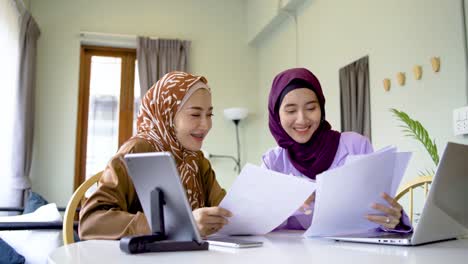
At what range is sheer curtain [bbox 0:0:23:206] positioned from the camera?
3.50 meters

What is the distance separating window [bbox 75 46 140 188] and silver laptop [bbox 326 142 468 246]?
4012mm

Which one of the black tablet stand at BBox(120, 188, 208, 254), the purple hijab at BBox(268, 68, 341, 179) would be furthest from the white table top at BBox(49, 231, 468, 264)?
the purple hijab at BBox(268, 68, 341, 179)

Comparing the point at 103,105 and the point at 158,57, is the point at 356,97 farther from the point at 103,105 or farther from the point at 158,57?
the point at 103,105

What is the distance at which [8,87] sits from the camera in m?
3.68

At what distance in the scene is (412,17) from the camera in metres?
2.44

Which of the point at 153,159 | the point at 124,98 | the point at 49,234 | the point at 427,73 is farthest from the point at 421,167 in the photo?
the point at 124,98

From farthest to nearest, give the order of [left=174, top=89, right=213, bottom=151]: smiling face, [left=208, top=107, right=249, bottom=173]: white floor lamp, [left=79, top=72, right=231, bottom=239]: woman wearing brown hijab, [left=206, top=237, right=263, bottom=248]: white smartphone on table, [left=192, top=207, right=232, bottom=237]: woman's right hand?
[left=208, top=107, right=249, bottom=173]: white floor lamp → [left=174, top=89, right=213, bottom=151]: smiling face → [left=79, top=72, right=231, bottom=239]: woman wearing brown hijab → [left=192, top=207, right=232, bottom=237]: woman's right hand → [left=206, top=237, right=263, bottom=248]: white smartphone on table

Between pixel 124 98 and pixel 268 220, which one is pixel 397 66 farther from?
pixel 124 98

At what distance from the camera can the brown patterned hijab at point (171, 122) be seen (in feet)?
4.58

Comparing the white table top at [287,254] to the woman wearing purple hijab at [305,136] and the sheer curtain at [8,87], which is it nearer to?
the woman wearing purple hijab at [305,136]

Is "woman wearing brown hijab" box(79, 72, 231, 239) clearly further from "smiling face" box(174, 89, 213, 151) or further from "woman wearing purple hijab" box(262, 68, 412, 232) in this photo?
"woman wearing purple hijab" box(262, 68, 412, 232)

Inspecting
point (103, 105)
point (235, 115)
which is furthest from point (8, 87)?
point (235, 115)

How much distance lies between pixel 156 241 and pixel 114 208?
11.2 inches

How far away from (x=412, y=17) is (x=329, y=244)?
190 cm
